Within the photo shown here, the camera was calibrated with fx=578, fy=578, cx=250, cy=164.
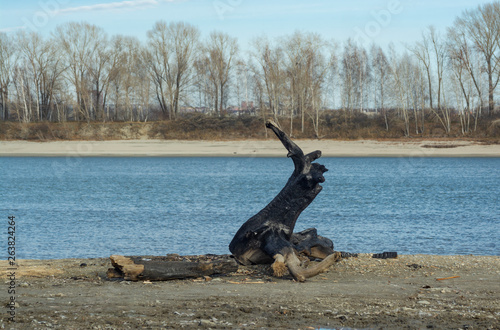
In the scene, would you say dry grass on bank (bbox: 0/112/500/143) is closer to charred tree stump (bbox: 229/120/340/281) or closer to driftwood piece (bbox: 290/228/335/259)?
driftwood piece (bbox: 290/228/335/259)

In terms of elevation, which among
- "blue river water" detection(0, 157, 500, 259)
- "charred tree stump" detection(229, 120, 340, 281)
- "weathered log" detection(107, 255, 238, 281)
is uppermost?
"charred tree stump" detection(229, 120, 340, 281)

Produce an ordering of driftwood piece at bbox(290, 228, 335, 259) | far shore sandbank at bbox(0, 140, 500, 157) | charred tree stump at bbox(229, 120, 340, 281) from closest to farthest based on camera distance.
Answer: charred tree stump at bbox(229, 120, 340, 281) → driftwood piece at bbox(290, 228, 335, 259) → far shore sandbank at bbox(0, 140, 500, 157)

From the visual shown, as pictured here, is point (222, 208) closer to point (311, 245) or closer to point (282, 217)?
point (311, 245)

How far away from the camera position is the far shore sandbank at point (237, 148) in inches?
2299

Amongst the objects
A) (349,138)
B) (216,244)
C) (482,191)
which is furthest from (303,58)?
(216,244)

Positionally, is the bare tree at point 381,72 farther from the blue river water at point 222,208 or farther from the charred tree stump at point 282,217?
the charred tree stump at point 282,217

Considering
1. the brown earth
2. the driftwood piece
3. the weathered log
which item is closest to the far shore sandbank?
the driftwood piece

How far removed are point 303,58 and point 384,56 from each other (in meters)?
17.5

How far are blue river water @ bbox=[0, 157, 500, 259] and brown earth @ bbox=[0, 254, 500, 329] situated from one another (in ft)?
18.3

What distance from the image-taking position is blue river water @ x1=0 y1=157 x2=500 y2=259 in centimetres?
1633

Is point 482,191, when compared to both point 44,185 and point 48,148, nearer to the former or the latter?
point 44,185

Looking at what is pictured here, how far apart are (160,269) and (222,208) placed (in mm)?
17270

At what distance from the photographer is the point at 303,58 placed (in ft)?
215

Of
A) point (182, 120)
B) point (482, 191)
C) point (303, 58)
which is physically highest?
point (303, 58)
